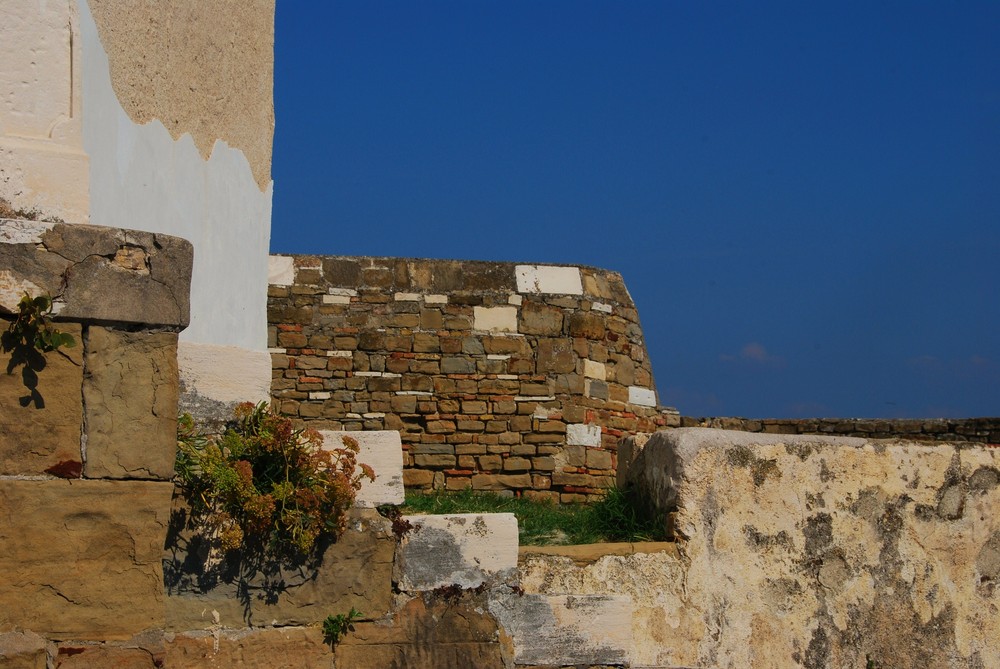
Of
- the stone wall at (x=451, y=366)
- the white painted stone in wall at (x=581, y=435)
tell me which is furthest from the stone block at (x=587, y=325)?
the white painted stone in wall at (x=581, y=435)

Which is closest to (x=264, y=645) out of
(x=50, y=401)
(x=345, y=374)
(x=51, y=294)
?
(x=50, y=401)

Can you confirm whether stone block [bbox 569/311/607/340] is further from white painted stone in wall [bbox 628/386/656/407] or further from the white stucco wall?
A: the white stucco wall

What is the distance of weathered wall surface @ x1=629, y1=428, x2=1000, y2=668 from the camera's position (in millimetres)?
4641

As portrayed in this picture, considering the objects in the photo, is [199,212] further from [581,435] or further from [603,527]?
[581,435]

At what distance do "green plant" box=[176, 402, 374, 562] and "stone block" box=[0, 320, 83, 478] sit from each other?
44 centimetres

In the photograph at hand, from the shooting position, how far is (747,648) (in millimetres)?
4645

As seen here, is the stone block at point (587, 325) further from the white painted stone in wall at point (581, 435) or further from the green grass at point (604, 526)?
the green grass at point (604, 526)

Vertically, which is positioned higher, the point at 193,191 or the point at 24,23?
the point at 24,23

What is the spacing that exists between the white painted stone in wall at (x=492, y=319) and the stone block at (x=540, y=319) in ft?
0.55

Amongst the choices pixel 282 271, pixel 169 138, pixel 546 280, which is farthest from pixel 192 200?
pixel 546 280

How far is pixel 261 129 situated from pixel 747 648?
111 inches

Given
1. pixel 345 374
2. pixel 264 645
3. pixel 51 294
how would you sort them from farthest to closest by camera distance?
1. pixel 345 374
2. pixel 264 645
3. pixel 51 294

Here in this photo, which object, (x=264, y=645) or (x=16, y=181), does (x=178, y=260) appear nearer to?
(x=16, y=181)

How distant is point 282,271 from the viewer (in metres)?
12.6
